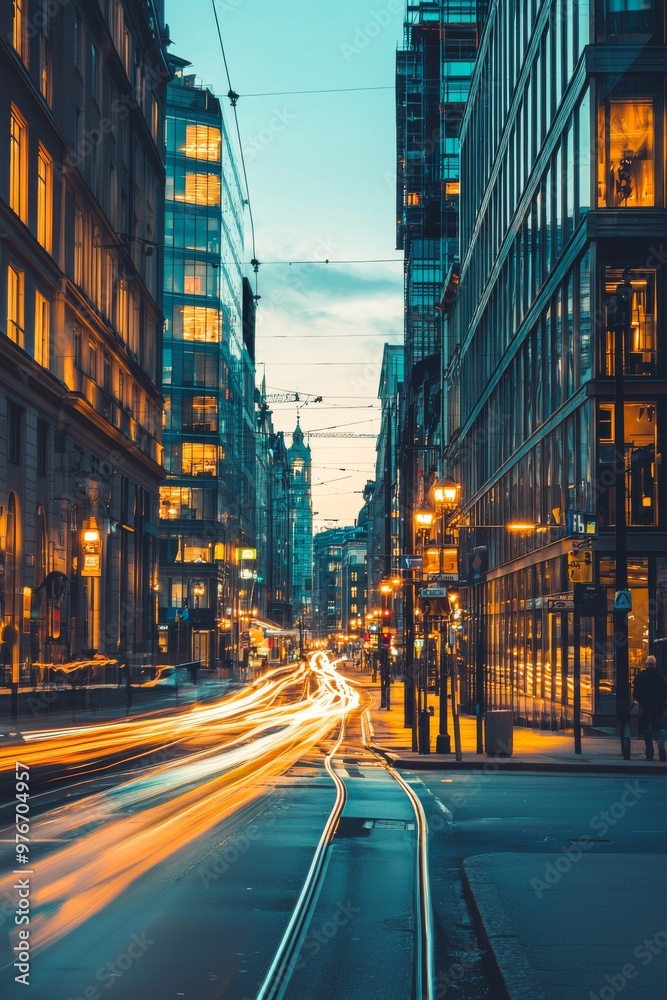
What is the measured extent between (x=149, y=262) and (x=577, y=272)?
1791 inches

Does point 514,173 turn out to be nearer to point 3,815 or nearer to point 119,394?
point 119,394

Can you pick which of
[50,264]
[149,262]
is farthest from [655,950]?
[149,262]

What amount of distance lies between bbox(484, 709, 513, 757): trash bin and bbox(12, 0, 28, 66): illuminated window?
102 feet

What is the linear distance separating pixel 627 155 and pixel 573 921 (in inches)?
1210

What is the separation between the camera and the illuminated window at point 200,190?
369ft

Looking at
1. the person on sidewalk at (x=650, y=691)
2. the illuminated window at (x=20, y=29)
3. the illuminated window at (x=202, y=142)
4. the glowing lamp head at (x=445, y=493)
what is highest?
the illuminated window at (x=202, y=142)

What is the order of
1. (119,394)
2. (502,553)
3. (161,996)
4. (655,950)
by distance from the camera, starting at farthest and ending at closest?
(119,394) < (502,553) < (655,950) < (161,996)

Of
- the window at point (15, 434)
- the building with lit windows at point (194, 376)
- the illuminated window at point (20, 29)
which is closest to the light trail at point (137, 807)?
the window at point (15, 434)

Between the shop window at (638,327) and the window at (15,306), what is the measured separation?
20.6 metres

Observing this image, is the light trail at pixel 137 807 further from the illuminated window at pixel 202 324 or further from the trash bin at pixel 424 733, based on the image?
the illuminated window at pixel 202 324

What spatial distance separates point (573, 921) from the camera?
30.3 feet

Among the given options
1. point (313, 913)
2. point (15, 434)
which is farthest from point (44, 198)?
point (313, 913)

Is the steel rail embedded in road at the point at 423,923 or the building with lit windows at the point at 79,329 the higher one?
the building with lit windows at the point at 79,329

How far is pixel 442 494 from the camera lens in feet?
102
